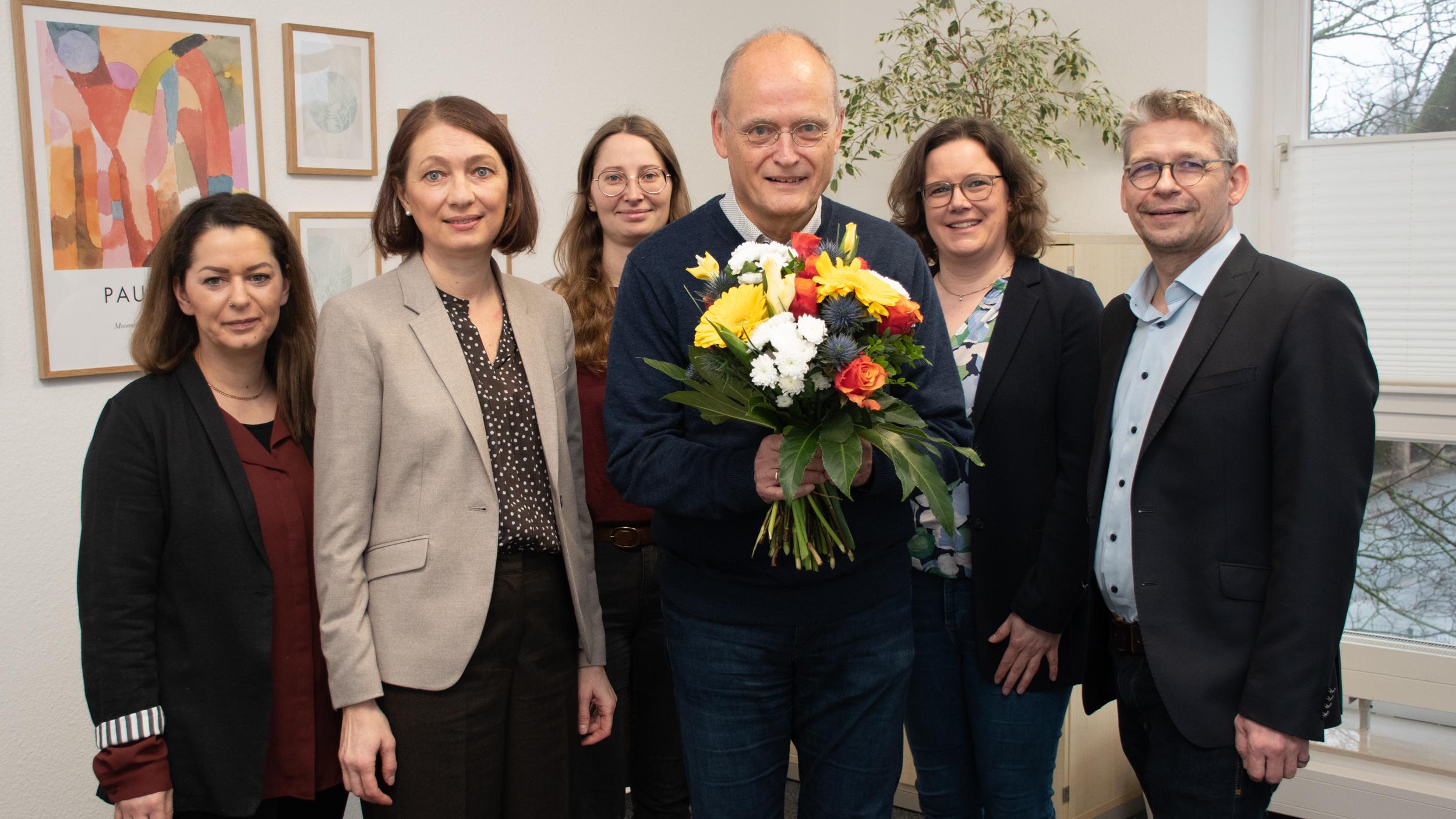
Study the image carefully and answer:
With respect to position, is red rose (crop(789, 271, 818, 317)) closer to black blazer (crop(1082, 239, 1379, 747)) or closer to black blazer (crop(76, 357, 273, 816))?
black blazer (crop(1082, 239, 1379, 747))

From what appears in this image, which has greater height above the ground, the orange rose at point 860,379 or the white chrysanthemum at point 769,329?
the white chrysanthemum at point 769,329

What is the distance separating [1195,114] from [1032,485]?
2.36 feet

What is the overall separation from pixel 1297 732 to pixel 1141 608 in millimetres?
287

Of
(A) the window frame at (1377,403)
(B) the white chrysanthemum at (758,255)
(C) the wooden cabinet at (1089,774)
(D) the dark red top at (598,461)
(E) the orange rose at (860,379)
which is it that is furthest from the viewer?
(A) the window frame at (1377,403)

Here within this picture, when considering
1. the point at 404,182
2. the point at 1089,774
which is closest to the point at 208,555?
the point at 404,182

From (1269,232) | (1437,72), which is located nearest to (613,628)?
(1269,232)

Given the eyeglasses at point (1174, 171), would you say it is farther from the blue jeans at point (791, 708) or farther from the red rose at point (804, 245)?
the blue jeans at point (791, 708)

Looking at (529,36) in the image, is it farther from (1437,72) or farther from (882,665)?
(1437,72)

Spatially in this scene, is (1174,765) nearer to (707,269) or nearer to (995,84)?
(707,269)

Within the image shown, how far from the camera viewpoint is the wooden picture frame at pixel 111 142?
100 inches

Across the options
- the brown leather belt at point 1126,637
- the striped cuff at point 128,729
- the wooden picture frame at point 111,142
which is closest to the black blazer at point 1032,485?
the brown leather belt at point 1126,637

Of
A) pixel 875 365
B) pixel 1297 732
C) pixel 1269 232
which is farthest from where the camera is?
pixel 1269 232

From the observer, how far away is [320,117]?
9.89 ft

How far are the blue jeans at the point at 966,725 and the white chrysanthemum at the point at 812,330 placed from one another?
0.86 meters
